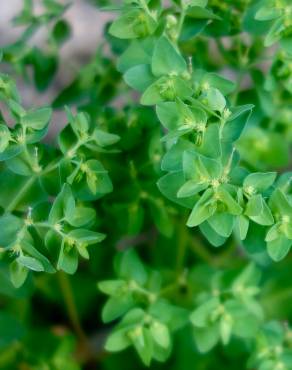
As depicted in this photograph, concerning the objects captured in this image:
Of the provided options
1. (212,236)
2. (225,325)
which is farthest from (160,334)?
(212,236)

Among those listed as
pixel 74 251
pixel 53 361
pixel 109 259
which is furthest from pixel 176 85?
pixel 53 361

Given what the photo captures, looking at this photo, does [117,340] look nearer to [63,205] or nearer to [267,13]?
[63,205]

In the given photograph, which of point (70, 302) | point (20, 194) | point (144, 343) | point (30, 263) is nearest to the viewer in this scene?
point (30, 263)

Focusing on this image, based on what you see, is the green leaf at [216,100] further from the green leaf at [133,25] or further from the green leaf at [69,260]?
the green leaf at [69,260]

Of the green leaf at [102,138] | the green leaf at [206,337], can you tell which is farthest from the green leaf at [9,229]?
the green leaf at [206,337]

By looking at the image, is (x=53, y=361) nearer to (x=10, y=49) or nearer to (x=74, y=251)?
(x=74, y=251)

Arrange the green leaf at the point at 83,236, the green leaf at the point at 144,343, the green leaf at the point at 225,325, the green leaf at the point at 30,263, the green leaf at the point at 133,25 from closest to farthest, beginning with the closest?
1. the green leaf at the point at 30,263
2. the green leaf at the point at 83,236
3. the green leaf at the point at 133,25
4. the green leaf at the point at 144,343
5. the green leaf at the point at 225,325

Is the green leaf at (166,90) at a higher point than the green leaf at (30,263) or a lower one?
higher
